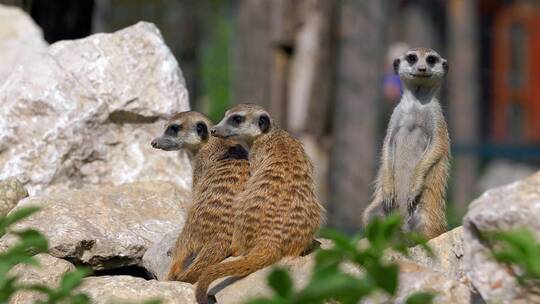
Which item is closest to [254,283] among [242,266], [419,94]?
[242,266]

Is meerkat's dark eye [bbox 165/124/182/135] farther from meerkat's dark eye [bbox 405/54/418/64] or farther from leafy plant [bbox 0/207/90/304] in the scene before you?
leafy plant [bbox 0/207/90/304]

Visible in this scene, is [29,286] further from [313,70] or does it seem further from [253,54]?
[253,54]

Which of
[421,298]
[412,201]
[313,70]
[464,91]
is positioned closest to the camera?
[421,298]

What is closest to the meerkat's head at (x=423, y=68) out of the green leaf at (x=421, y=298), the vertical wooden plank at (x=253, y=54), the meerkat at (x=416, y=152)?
the meerkat at (x=416, y=152)

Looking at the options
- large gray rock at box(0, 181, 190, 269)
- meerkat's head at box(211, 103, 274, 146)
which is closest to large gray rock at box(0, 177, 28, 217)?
large gray rock at box(0, 181, 190, 269)

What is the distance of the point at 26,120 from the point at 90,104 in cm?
24

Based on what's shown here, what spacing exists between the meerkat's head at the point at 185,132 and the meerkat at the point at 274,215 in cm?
63

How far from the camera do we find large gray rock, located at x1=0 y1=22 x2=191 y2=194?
4.34m

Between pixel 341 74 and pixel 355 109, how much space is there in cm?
29

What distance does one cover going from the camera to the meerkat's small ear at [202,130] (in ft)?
14.1

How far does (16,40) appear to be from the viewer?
16.3ft

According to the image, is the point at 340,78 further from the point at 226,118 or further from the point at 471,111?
the point at 226,118

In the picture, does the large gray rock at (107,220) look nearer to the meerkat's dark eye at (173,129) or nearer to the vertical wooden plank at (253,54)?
the meerkat's dark eye at (173,129)

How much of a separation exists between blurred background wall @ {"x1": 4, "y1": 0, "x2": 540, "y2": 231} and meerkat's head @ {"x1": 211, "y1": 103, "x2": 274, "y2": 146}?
1826 millimetres
